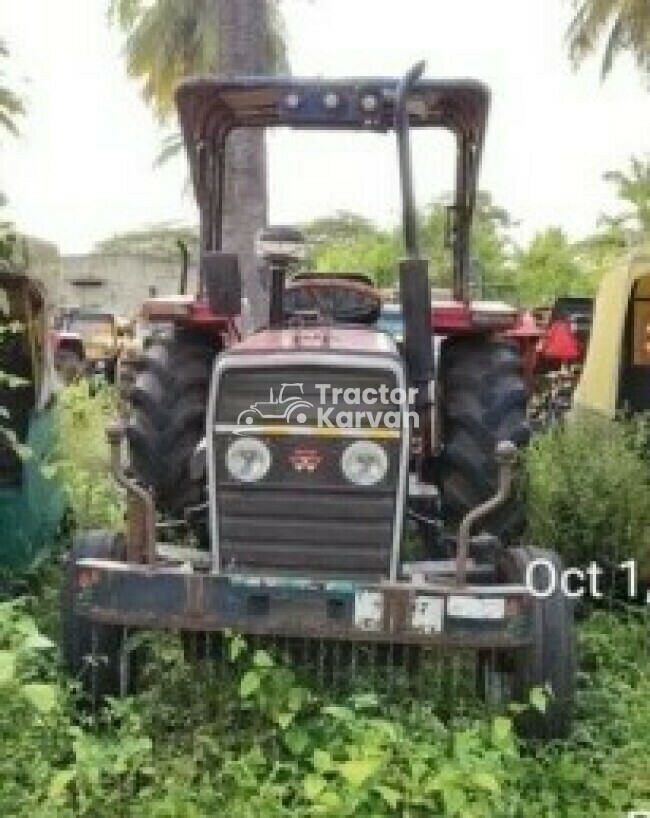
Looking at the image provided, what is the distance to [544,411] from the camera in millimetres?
13477

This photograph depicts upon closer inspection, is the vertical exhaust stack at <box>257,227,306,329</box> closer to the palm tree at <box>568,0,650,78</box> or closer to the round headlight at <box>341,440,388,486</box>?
the round headlight at <box>341,440,388,486</box>

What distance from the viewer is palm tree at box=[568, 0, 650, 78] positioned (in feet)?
77.1

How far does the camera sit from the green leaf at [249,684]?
16.1 feet

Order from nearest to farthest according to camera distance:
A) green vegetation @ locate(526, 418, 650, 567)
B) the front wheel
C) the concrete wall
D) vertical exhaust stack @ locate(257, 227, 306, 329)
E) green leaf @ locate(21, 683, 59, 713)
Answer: green leaf @ locate(21, 683, 59, 713) → the front wheel → vertical exhaust stack @ locate(257, 227, 306, 329) → green vegetation @ locate(526, 418, 650, 567) → the concrete wall

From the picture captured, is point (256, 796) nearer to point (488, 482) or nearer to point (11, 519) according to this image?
point (488, 482)

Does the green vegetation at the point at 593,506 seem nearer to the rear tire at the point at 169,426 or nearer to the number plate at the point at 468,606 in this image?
the rear tire at the point at 169,426

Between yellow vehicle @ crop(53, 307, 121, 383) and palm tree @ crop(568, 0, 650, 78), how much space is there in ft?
31.6

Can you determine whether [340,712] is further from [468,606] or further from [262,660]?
[468,606]

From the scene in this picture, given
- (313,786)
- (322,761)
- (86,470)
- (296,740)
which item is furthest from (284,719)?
(86,470)

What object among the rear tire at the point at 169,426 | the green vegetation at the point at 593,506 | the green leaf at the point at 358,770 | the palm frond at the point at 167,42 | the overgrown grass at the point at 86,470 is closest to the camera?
the green leaf at the point at 358,770

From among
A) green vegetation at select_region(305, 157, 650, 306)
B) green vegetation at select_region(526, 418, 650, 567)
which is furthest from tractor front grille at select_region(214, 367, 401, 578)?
green vegetation at select_region(305, 157, 650, 306)

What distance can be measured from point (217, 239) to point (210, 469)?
1.84 m

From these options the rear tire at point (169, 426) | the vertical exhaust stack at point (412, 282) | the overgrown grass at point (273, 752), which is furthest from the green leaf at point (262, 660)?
the rear tire at point (169, 426)

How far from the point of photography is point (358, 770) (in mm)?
4359
